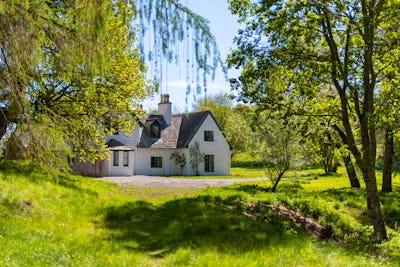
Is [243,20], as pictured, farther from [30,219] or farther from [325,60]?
[30,219]

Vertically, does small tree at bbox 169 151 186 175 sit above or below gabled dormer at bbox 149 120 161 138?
below

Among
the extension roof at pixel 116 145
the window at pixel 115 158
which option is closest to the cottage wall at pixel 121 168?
the window at pixel 115 158

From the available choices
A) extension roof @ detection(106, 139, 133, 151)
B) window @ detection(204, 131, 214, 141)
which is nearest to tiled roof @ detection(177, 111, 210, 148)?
window @ detection(204, 131, 214, 141)

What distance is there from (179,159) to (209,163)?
3131 millimetres

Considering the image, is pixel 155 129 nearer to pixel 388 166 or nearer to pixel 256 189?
pixel 256 189

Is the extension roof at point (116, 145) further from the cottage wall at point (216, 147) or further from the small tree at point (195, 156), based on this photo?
the cottage wall at point (216, 147)

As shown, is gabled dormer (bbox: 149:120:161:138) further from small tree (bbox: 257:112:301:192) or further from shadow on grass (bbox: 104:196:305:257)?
shadow on grass (bbox: 104:196:305:257)

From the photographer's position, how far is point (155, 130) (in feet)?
128

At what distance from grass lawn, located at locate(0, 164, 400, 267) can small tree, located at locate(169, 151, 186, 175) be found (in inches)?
900

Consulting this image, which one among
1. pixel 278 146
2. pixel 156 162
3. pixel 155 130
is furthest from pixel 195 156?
pixel 278 146

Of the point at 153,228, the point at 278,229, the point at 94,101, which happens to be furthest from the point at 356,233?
the point at 94,101

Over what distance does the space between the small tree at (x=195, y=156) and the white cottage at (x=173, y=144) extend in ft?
0.78

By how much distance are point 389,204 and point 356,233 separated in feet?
20.2

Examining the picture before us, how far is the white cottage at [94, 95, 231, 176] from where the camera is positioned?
37188 millimetres
